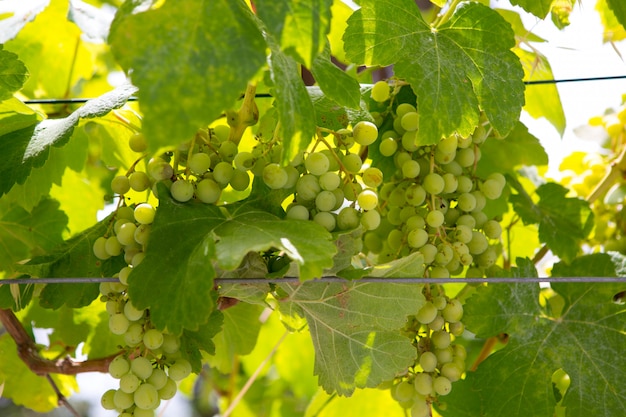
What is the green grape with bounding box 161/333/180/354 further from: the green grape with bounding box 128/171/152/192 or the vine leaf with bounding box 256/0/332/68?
the vine leaf with bounding box 256/0/332/68

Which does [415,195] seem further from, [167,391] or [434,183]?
[167,391]

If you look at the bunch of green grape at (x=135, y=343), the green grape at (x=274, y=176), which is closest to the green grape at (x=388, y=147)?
the green grape at (x=274, y=176)

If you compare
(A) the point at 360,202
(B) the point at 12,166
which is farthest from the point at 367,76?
(B) the point at 12,166

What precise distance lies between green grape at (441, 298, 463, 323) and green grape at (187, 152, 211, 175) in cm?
35

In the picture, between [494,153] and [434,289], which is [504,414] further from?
[494,153]

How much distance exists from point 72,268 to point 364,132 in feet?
1.26

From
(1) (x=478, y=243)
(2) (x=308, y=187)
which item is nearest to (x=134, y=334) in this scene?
(2) (x=308, y=187)

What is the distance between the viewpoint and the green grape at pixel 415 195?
0.89m

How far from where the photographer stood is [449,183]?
901 mm

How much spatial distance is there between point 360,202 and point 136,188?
242 mm

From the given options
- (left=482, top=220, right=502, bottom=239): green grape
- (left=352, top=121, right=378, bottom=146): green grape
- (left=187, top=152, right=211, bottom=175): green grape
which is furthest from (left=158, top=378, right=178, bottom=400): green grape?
(left=482, top=220, right=502, bottom=239): green grape

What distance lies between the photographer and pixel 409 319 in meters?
0.91

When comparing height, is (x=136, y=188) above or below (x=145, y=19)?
below

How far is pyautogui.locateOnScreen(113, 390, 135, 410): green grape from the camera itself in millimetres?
763
